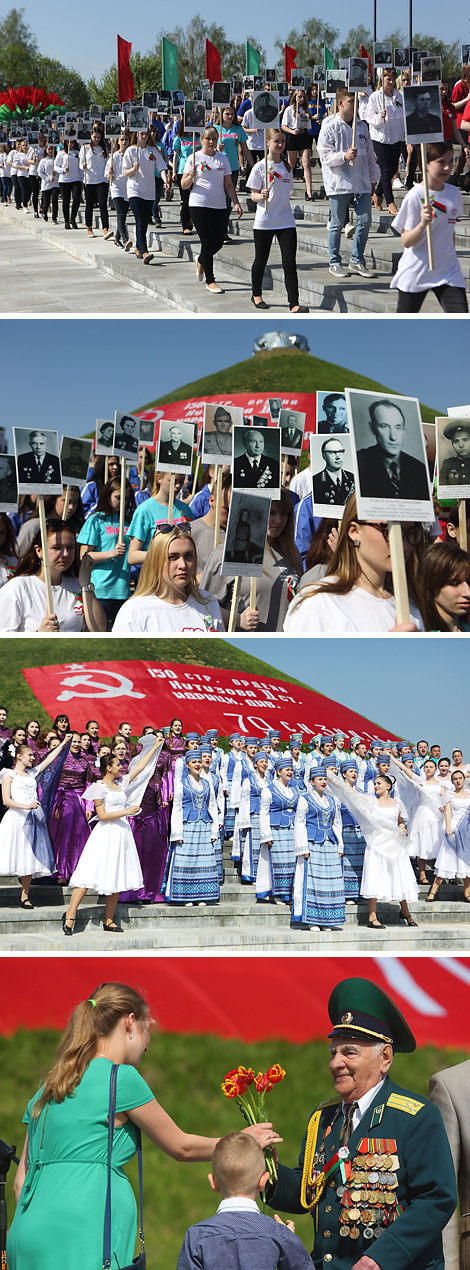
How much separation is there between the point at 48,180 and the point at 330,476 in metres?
20.0

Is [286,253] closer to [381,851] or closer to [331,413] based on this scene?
[331,413]

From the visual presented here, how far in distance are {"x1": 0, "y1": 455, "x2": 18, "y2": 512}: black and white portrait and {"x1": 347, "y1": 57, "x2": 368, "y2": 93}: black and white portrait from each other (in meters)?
7.41

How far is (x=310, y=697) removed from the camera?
484 inches

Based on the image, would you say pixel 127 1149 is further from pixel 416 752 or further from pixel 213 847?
pixel 416 752

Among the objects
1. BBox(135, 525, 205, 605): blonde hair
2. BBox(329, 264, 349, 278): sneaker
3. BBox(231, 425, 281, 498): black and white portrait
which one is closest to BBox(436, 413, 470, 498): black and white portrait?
BBox(231, 425, 281, 498): black and white portrait

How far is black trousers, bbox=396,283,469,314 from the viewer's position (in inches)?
266

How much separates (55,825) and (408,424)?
18.2ft

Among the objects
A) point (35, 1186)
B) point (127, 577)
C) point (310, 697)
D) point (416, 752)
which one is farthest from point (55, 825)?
point (35, 1186)

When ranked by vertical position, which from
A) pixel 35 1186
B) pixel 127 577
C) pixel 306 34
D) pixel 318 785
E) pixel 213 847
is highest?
pixel 306 34

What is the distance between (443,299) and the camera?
6863 mm

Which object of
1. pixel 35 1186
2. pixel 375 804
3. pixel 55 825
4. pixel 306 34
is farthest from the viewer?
pixel 306 34

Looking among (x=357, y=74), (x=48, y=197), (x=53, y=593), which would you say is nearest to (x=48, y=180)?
(x=48, y=197)

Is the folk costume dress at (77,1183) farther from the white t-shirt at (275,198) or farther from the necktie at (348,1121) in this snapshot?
the white t-shirt at (275,198)

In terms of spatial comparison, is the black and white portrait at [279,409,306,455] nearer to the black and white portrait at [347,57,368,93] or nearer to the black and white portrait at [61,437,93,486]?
the black and white portrait at [61,437,93,486]
